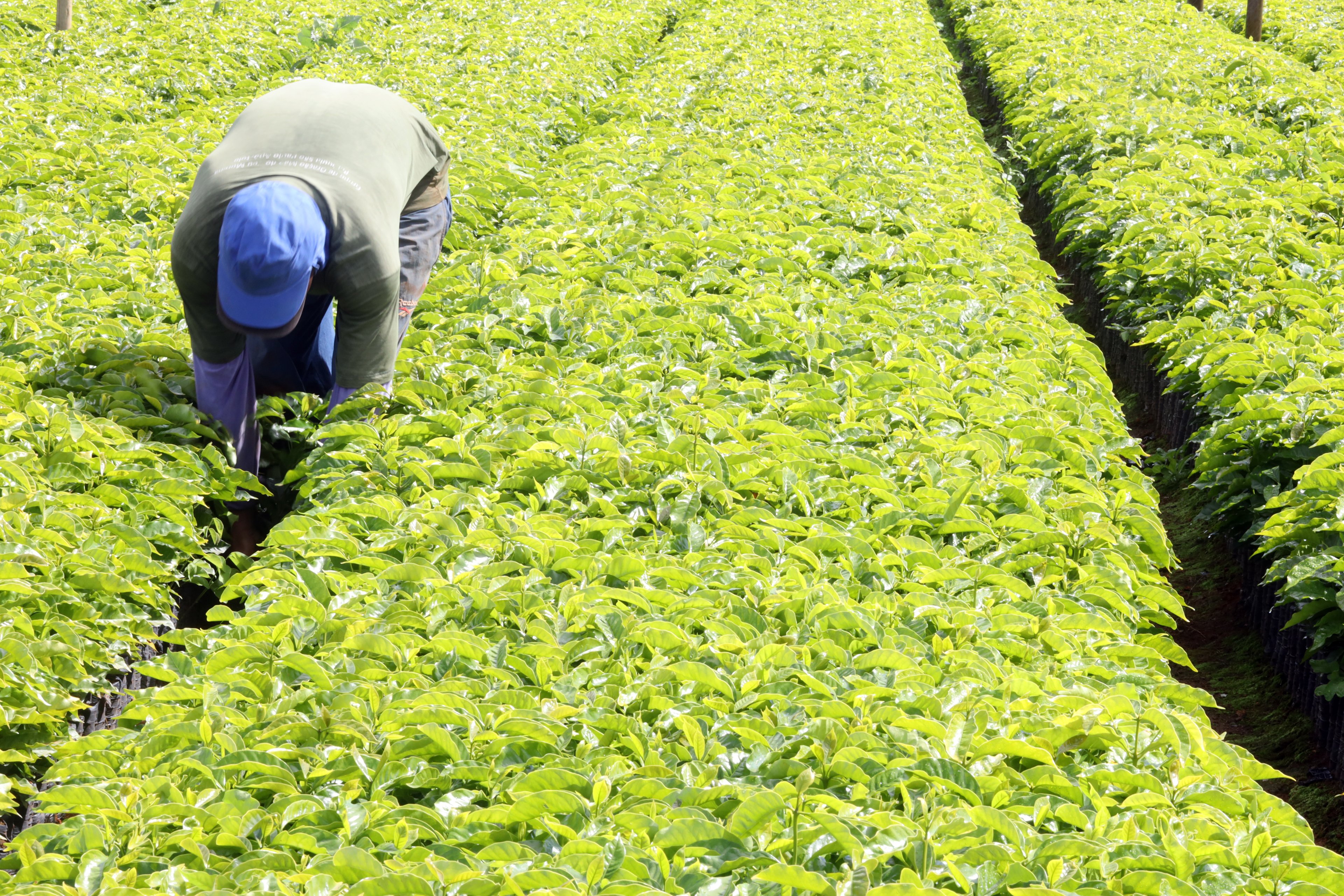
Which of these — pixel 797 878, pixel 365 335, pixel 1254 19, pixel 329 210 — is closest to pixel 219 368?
pixel 365 335

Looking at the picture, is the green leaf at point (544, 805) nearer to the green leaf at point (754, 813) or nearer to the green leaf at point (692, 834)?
the green leaf at point (692, 834)

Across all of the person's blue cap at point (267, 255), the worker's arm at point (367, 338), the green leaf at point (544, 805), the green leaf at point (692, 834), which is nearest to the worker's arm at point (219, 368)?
the person's blue cap at point (267, 255)

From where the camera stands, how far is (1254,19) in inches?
524

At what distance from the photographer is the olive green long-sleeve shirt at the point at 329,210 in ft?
12.4

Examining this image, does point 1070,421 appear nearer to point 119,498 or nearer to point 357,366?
point 357,366

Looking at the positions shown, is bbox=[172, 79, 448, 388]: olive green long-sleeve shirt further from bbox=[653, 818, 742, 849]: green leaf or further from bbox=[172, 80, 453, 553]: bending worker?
bbox=[653, 818, 742, 849]: green leaf

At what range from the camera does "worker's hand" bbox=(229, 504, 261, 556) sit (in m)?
4.09

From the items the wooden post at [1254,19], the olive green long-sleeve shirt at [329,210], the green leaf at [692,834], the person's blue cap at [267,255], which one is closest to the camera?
the green leaf at [692,834]

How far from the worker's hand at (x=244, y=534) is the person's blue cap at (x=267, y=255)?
720 mm

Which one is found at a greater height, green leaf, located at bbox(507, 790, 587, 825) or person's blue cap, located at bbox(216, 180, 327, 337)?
person's blue cap, located at bbox(216, 180, 327, 337)

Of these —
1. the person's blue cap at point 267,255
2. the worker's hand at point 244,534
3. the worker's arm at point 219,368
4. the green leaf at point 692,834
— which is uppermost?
the person's blue cap at point 267,255

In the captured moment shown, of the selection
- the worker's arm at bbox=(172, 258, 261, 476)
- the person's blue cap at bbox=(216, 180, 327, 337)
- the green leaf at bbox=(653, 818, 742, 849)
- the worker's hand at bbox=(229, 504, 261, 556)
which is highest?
the person's blue cap at bbox=(216, 180, 327, 337)

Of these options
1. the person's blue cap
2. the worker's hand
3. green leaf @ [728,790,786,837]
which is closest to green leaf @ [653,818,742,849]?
green leaf @ [728,790,786,837]

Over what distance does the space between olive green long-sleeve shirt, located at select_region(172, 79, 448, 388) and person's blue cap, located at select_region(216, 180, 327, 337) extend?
0.08 m
